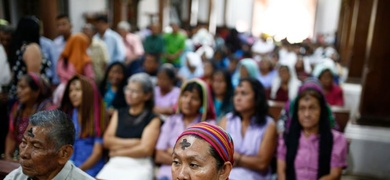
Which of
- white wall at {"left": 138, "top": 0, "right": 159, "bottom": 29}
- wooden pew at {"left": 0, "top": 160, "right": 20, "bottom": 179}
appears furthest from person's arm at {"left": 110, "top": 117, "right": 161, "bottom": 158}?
white wall at {"left": 138, "top": 0, "right": 159, "bottom": 29}

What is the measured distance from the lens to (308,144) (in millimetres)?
2645

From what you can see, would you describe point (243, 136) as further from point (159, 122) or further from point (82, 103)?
point (82, 103)

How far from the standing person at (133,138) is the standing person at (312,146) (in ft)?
3.42

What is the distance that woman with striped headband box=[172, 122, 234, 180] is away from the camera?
144cm

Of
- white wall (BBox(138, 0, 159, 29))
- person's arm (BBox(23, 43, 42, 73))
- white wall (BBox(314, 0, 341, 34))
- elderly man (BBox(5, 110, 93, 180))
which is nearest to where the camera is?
elderly man (BBox(5, 110, 93, 180))

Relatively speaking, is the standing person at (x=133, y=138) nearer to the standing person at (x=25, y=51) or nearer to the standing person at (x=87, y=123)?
the standing person at (x=87, y=123)

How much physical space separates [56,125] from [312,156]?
1793 millimetres

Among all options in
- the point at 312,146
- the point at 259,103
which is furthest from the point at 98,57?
the point at 312,146

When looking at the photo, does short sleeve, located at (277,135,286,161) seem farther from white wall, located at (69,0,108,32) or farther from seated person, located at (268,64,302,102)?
white wall, located at (69,0,108,32)

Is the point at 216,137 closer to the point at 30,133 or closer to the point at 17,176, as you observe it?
the point at 30,133

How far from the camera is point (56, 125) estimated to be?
1668 millimetres

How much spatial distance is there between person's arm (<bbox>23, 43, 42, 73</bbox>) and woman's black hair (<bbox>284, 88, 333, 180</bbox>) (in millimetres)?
2537

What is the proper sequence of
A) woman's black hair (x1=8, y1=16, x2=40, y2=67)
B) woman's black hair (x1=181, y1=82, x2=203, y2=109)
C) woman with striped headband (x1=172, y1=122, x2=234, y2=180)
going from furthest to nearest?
1. woman's black hair (x1=8, y1=16, x2=40, y2=67)
2. woman's black hair (x1=181, y1=82, x2=203, y2=109)
3. woman with striped headband (x1=172, y1=122, x2=234, y2=180)

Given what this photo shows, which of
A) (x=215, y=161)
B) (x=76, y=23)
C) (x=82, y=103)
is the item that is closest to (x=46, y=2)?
(x=76, y=23)
